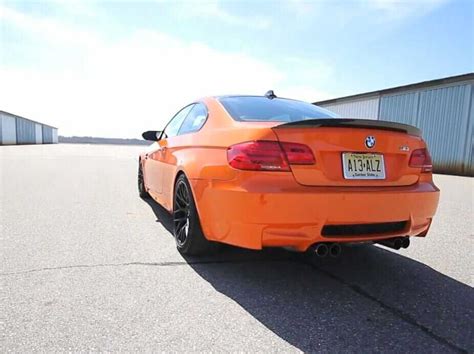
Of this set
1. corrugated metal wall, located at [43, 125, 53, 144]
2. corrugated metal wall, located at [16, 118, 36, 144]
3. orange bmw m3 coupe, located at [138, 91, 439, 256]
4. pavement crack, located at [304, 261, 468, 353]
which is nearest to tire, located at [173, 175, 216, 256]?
orange bmw m3 coupe, located at [138, 91, 439, 256]

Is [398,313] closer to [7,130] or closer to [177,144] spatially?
[177,144]

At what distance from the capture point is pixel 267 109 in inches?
133

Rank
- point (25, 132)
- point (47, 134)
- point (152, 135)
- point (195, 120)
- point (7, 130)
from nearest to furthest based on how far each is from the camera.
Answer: point (195, 120) → point (152, 135) → point (7, 130) → point (25, 132) → point (47, 134)

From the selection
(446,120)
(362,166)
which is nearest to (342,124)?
(362,166)

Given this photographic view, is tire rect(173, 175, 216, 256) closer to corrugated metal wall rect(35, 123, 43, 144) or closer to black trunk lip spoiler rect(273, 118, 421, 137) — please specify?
black trunk lip spoiler rect(273, 118, 421, 137)

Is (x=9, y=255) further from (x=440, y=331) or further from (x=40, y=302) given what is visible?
(x=440, y=331)

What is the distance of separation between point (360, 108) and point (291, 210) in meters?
20.2

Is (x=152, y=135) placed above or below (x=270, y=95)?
below

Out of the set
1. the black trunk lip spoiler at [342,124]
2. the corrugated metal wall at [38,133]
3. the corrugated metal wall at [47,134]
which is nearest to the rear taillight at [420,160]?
the black trunk lip spoiler at [342,124]

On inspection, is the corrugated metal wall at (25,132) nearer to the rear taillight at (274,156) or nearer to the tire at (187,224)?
the tire at (187,224)

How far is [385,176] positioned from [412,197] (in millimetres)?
267

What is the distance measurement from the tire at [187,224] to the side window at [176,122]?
1.04 m

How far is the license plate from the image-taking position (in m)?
2.55

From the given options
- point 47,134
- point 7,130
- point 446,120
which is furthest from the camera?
point 47,134
